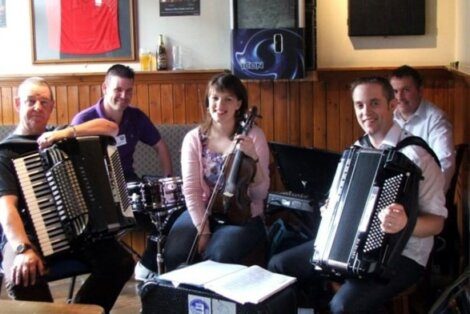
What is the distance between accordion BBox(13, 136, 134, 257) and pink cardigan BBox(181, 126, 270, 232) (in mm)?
412

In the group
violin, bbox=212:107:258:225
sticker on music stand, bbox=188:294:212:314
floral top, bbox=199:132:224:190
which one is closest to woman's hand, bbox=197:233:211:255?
violin, bbox=212:107:258:225

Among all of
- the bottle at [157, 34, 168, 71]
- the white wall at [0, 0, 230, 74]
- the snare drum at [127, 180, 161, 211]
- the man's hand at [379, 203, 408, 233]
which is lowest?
the snare drum at [127, 180, 161, 211]

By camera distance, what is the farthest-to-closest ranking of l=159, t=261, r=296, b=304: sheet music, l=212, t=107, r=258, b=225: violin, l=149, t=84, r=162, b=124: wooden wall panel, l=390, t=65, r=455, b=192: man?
l=149, t=84, r=162, b=124: wooden wall panel < l=390, t=65, r=455, b=192: man < l=212, t=107, r=258, b=225: violin < l=159, t=261, r=296, b=304: sheet music

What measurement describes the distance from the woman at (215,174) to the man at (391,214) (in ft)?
1.92

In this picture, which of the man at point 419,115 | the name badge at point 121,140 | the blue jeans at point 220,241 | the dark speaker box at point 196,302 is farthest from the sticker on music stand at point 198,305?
the man at point 419,115

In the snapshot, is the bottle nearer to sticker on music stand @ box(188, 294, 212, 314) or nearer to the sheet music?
the sheet music

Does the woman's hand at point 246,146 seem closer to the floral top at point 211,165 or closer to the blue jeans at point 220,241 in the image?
the floral top at point 211,165

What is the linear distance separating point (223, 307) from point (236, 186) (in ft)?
2.09

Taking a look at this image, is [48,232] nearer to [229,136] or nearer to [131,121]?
[229,136]

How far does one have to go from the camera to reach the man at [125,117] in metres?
3.46

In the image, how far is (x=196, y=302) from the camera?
2402 millimetres

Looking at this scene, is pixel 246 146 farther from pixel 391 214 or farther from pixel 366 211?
pixel 391 214

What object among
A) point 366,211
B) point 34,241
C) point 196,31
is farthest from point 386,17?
point 34,241

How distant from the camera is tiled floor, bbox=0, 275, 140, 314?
3.44 m
